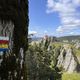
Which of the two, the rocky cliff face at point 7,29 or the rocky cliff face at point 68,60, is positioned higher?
the rocky cliff face at point 7,29

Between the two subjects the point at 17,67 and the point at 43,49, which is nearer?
the point at 17,67

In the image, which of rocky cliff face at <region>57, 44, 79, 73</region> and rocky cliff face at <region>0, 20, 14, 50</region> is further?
rocky cliff face at <region>57, 44, 79, 73</region>

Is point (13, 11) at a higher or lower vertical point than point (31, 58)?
higher

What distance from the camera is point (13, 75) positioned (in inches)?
281

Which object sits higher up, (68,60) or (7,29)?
(7,29)

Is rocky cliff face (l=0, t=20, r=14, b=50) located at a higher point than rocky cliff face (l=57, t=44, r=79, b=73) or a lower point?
higher

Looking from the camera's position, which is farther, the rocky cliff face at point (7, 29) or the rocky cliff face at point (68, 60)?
the rocky cliff face at point (68, 60)

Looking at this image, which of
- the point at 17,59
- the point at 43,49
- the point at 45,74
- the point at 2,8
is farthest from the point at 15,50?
the point at 43,49

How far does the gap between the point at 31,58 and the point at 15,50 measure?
108 feet

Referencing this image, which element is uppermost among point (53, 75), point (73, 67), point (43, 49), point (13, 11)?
point (13, 11)

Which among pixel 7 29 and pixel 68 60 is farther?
pixel 68 60

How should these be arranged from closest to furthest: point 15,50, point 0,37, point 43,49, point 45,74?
point 0,37 → point 15,50 → point 45,74 → point 43,49

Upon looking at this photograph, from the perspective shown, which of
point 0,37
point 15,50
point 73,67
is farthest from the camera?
point 73,67

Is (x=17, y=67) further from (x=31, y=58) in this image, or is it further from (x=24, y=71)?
(x=31, y=58)
